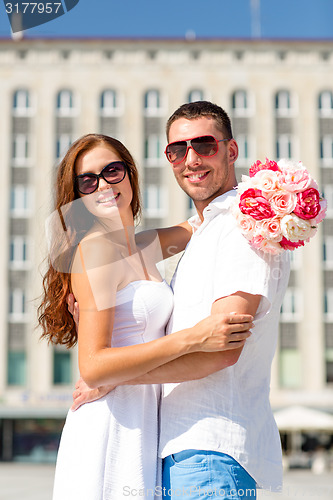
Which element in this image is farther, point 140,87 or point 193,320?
point 140,87

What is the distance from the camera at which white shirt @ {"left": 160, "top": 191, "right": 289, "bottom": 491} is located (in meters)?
2.87

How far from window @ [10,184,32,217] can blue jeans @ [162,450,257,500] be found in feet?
118

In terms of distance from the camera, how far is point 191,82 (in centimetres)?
3872

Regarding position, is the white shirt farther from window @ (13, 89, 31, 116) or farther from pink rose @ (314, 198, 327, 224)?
window @ (13, 89, 31, 116)

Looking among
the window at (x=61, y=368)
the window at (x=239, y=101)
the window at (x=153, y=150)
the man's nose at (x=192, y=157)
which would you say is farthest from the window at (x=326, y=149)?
the man's nose at (x=192, y=157)

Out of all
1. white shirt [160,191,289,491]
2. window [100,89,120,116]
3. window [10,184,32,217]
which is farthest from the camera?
window [100,89,120,116]

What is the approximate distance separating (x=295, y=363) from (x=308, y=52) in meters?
17.8

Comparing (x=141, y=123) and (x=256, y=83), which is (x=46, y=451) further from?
(x=256, y=83)

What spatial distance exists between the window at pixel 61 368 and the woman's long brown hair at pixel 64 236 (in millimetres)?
33524

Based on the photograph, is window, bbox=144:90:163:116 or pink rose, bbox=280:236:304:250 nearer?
pink rose, bbox=280:236:304:250

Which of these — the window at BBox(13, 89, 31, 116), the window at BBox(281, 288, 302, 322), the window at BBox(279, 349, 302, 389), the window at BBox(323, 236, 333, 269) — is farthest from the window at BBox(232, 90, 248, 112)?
the window at BBox(279, 349, 302, 389)

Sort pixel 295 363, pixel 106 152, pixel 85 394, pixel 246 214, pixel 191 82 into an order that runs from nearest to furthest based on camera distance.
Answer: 1. pixel 246 214
2. pixel 85 394
3. pixel 106 152
4. pixel 295 363
5. pixel 191 82

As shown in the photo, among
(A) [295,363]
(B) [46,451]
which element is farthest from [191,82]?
(B) [46,451]

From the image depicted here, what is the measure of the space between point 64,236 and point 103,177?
355 mm
